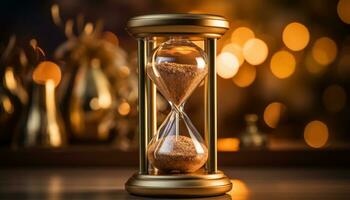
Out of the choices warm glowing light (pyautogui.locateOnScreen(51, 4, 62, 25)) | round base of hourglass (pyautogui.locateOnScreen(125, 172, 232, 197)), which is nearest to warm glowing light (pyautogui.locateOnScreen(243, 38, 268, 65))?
warm glowing light (pyautogui.locateOnScreen(51, 4, 62, 25))

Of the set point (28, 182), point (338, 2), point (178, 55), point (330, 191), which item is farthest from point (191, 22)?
point (338, 2)

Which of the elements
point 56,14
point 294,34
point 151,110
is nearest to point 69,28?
point 56,14

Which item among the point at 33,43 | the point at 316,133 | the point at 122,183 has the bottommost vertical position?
the point at 122,183

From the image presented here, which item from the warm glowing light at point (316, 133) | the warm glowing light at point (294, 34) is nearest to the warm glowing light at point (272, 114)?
the warm glowing light at point (316, 133)

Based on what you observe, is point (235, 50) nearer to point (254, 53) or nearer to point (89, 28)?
point (254, 53)

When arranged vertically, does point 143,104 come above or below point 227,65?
below

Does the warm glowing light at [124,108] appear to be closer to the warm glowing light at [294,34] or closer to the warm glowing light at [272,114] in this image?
the warm glowing light at [272,114]
